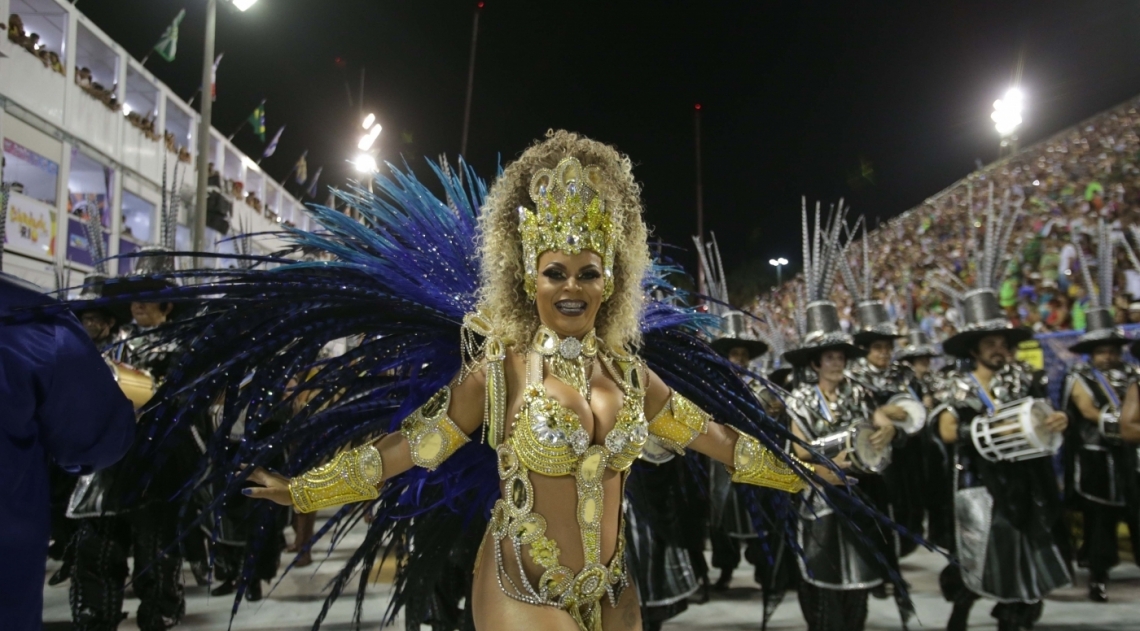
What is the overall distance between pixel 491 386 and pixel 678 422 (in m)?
0.63

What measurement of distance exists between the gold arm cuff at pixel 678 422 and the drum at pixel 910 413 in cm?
219

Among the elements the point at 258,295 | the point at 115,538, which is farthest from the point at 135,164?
the point at 258,295

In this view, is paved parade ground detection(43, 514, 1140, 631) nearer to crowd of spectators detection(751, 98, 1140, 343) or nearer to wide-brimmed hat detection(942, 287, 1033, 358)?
wide-brimmed hat detection(942, 287, 1033, 358)

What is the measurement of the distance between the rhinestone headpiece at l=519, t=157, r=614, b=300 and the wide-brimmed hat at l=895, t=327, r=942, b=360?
6.59m

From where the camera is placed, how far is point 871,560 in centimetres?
410

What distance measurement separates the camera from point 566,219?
89.2 inches

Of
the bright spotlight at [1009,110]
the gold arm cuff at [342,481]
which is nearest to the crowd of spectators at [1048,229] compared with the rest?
the bright spotlight at [1009,110]

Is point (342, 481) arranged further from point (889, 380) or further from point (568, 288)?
point (889, 380)

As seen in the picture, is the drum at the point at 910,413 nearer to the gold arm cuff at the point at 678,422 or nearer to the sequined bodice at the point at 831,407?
the sequined bodice at the point at 831,407

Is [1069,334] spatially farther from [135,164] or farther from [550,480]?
[135,164]

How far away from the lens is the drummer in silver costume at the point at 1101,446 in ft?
18.5

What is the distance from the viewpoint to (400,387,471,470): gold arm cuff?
2209 millimetres

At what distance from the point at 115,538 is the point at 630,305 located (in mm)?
3263

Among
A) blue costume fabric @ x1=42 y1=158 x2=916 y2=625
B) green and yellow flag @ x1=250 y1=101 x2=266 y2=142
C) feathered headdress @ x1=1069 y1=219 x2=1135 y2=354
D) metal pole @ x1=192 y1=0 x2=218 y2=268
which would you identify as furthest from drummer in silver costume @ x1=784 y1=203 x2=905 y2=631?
green and yellow flag @ x1=250 y1=101 x2=266 y2=142
